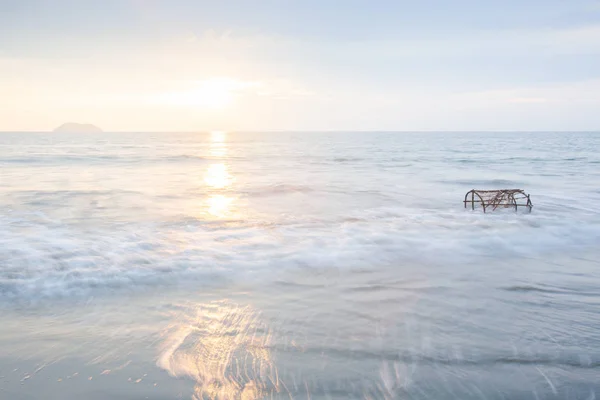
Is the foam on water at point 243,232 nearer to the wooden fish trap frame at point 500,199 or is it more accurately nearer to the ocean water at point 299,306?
the ocean water at point 299,306

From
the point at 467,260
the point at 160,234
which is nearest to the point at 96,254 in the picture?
the point at 160,234

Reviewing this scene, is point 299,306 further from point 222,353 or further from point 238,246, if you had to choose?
point 238,246

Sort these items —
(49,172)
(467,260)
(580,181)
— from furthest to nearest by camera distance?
(49,172) → (580,181) → (467,260)

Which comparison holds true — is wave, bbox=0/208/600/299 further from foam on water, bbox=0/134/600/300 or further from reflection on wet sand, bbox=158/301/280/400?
reflection on wet sand, bbox=158/301/280/400

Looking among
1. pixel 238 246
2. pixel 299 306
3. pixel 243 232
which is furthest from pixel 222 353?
pixel 243 232

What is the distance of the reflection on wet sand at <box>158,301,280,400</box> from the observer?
5.23 metres

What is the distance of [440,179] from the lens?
3328 centimetres

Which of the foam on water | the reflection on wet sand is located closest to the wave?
the foam on water

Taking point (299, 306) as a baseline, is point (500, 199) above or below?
above

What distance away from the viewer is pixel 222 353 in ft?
19.7

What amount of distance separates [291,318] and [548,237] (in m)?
10.4

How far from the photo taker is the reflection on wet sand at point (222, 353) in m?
5.23

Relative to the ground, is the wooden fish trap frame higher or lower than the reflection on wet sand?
higher

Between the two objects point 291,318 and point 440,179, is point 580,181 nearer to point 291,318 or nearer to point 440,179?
point 440,179
